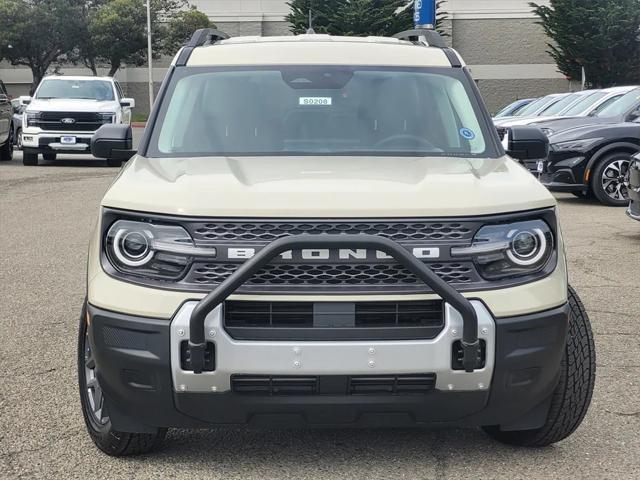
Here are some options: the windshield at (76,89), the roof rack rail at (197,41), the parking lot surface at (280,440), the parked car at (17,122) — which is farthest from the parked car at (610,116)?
the parked car at (17,122)

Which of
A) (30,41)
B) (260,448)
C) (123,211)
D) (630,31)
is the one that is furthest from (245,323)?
(30,41)

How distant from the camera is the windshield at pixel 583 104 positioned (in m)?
14.7

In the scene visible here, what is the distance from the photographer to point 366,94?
4.83 metres

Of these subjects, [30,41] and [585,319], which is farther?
[30,41]

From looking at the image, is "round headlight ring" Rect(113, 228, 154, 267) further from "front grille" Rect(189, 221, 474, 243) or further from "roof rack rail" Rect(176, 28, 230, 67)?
"roof rack rail" Rect(176, 28, 230, 67)

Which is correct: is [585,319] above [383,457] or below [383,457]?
above

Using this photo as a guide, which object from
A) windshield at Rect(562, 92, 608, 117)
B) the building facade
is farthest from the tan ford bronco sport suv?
the building facade

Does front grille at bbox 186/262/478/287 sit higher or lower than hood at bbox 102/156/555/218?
lower

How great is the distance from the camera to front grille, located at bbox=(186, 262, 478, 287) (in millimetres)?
3414

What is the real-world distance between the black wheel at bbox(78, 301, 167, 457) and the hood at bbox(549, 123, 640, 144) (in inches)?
388

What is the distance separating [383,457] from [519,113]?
53.3 feet

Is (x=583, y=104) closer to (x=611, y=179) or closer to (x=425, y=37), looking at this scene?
(x=611, y=179)

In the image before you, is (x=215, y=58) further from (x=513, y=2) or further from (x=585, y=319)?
(x=513, y=2)

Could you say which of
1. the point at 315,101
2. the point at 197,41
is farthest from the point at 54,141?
the point at 315,101
